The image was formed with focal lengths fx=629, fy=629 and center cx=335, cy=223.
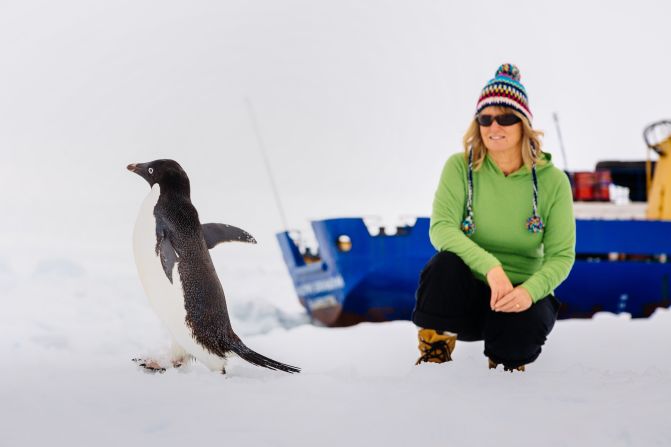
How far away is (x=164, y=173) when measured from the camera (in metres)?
1.51

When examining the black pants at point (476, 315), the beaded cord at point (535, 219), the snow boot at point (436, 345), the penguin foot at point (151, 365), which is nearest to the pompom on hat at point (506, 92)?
the beaded cord at point (535, 219)

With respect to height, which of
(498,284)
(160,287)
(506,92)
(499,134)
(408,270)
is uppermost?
(506,92)

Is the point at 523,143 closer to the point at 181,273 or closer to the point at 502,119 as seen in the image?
the point at 502,119

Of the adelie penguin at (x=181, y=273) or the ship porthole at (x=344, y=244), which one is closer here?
the adelie penguin at (x=181, y=273)

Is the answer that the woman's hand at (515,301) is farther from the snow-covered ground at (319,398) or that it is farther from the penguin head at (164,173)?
the penguin head at (164,173)

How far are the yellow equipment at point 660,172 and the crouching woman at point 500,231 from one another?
4.38 m

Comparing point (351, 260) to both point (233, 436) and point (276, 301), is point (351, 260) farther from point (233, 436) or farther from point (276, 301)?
point (233, 436)

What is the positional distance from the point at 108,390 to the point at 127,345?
59 centimetres

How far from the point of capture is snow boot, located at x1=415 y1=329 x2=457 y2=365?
1.76 m

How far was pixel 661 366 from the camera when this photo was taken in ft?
6.46

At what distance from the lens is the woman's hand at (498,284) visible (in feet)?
5.11

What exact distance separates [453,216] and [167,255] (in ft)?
2.46

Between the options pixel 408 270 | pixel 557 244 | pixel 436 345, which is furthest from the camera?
pixel 408 270

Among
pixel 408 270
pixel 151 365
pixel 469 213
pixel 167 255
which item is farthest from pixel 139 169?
pixel 408 270
